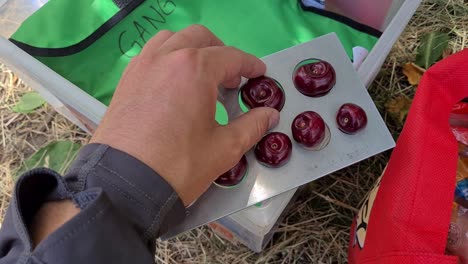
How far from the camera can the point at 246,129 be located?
610 mm

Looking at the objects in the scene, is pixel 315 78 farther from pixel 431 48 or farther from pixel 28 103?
pixel 28 103

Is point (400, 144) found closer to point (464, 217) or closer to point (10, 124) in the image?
point (464, 217)

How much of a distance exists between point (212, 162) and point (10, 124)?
767 mm

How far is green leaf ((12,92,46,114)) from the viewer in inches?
45.1

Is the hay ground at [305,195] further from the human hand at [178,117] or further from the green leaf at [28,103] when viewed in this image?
the human hand at [178,117]

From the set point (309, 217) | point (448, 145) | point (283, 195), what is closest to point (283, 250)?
point (309, 217)

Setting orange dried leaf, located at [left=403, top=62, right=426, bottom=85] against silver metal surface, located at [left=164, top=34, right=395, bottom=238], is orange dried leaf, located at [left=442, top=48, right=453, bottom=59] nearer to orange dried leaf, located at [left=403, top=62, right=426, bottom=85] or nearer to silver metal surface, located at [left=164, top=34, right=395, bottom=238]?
orange dried leaf, located at [left=403, top=62, right=426, bottom=85]

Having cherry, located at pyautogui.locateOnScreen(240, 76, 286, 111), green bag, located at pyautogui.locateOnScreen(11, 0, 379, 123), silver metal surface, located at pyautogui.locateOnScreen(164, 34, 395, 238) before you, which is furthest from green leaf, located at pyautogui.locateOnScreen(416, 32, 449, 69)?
cherry, located at pyautogui.locateOnScreen(240, 76, 286, 111)

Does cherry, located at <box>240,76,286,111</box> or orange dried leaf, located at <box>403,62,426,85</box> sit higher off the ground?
cherry, located at <box>240,76,286,111</box>

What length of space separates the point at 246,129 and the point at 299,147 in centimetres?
11

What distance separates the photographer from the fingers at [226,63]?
22.5 inches

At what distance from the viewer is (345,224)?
975 millimetres

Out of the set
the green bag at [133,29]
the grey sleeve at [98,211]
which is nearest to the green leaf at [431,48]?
the green bag at [133,29]

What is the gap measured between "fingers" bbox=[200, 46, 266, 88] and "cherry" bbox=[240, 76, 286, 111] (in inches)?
1.3
